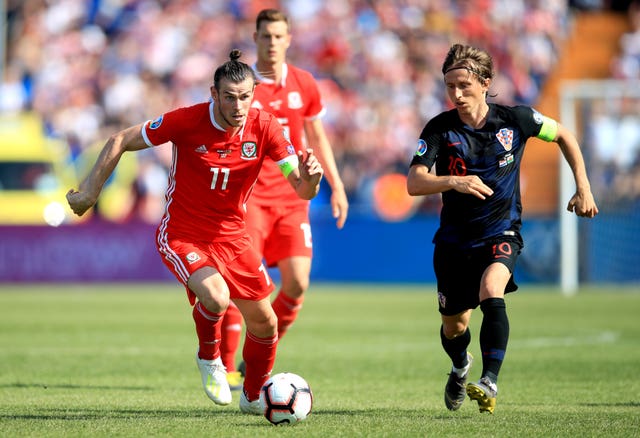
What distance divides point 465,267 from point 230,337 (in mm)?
2245

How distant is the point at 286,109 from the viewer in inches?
344

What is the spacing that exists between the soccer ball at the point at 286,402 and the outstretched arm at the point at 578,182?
6.50 ft

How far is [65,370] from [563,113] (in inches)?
467

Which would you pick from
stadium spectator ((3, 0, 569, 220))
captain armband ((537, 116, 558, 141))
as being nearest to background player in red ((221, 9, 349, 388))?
captain armband ((537, 116, 558, 141))

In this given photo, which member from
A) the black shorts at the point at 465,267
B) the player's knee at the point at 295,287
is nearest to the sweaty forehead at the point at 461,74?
the black shorts at the point at 465,267

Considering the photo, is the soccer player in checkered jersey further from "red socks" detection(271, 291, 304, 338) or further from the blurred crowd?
the blurred crowd

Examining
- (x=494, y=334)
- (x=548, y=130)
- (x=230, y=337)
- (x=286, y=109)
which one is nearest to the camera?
(x=494, y=334)

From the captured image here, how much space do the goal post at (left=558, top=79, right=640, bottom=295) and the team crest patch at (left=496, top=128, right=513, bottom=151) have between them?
Answer: 12282mm

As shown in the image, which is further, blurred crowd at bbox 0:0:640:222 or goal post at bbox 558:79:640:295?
blurred crowd at bbox 0:0:640:222

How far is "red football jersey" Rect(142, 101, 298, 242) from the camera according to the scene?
677 cm

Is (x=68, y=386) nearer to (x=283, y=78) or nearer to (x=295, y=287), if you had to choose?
(x=295, y=287)

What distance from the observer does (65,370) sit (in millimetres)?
9227

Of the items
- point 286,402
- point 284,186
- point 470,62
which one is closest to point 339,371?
point 284,186

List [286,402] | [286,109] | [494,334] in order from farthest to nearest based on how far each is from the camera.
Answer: [286,109] → [494,334] → [286,402]
